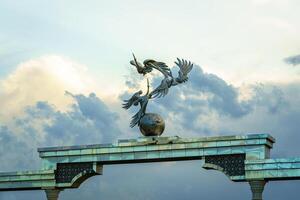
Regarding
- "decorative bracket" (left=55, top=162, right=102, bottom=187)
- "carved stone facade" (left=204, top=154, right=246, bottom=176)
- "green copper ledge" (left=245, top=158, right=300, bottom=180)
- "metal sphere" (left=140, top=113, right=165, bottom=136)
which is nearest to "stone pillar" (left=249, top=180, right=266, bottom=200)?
"green copper ledge" (left=245, top=158, right=300, bottom=180)

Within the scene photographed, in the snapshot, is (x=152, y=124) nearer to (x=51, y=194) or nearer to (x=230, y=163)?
(x=230, y=163)

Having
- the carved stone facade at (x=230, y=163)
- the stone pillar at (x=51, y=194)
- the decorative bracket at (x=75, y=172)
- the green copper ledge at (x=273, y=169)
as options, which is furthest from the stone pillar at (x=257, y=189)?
the stone pillar at (x=51, y=194)

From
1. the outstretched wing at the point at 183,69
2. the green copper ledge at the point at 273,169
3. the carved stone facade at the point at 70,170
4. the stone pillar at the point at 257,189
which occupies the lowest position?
the stone pillar at the point at 257,189

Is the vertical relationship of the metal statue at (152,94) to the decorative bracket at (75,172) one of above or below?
above

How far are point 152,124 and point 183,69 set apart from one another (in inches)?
101

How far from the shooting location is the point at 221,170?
2891cm

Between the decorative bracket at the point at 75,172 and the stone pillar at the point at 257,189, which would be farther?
the decorative bracket at the point at 75,172

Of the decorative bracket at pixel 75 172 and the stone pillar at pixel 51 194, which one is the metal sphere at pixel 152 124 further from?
the stone pillar at pixel 51 194

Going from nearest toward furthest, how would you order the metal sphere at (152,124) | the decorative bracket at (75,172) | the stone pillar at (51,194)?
1. the metal sphere at (152,124)
2. the decorative bracket at (75,172)
3. the stone pillar at (51,194)

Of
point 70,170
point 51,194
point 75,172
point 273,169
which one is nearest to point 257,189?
point 273,169

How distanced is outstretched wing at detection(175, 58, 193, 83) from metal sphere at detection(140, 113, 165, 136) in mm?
1739

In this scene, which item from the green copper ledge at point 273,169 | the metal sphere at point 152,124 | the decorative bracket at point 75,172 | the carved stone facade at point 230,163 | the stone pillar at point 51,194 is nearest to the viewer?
the green copper ledge at point 273,169

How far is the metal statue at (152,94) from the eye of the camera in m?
29.9

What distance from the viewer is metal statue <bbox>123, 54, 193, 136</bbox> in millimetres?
29891
